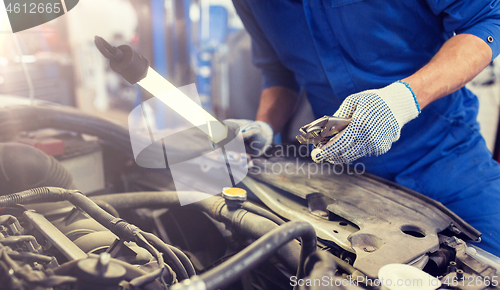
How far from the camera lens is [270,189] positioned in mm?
980

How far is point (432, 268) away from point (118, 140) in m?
1.03

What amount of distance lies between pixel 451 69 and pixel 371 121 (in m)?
0.36

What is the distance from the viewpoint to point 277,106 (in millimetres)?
1526

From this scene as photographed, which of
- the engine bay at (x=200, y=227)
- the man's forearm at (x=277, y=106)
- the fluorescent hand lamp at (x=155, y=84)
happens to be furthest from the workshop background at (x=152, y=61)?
the fluorescent hand lamp at (x=155, y=84)

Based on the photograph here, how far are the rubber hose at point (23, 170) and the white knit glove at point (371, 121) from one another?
751 millimetres

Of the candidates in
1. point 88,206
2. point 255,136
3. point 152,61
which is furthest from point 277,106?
point 152,61

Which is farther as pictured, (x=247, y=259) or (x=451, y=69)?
(x=451, y=69)

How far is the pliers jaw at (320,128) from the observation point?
72 cm

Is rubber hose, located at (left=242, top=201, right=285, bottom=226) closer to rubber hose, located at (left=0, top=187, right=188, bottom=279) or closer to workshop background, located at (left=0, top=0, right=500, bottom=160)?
rubber hose, located at (left=0, top=187, right=188, bottom=279)

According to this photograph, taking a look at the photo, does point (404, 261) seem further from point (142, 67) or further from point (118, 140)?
point (118, 140)

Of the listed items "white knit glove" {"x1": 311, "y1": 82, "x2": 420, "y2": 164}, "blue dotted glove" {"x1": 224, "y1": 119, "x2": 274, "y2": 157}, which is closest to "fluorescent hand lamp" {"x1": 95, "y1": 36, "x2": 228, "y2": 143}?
"blue dotted glove" {"x1": 224, "y1": 119, "x2": 274, "y2": 157}

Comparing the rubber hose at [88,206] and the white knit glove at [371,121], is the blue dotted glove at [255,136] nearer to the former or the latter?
the white knit glove at [371,121]

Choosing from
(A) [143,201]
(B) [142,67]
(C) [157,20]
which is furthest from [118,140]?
(C) [157,20]

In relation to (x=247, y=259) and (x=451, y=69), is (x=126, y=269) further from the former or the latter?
(x=451, y=69)
